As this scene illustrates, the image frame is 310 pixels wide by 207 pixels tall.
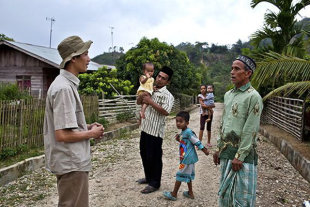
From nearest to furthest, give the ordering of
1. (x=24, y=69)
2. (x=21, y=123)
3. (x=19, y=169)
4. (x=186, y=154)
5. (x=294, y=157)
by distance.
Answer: (x=186, y=154), (x=19, y=169), (x=21, y=123), (x=294, y=157), (x=24, y=69)

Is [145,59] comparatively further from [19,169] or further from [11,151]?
[19,169]

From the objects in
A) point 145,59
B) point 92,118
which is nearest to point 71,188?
point 92,118

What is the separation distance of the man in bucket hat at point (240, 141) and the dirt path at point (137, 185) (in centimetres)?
155

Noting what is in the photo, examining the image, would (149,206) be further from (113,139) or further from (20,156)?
(113,139)

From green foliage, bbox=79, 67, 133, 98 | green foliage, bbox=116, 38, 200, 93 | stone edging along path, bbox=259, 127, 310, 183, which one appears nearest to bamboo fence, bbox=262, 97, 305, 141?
stone edging along path, bbox=259, 127, 310, 183

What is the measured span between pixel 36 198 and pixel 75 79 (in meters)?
3.00

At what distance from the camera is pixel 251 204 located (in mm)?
2586

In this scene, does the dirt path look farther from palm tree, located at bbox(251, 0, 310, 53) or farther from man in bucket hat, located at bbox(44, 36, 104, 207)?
palm tree, located at bbox(251, 0, 310, 53)

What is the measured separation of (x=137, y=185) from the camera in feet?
15.8

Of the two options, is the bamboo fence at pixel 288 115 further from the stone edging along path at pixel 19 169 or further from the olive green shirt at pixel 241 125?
the stone edging along path at pixel 19 169

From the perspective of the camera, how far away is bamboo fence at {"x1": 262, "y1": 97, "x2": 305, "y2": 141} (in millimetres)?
7695

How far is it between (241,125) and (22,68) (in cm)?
1490

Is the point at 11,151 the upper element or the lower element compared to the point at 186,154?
lower

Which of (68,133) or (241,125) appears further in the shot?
(241,125)
